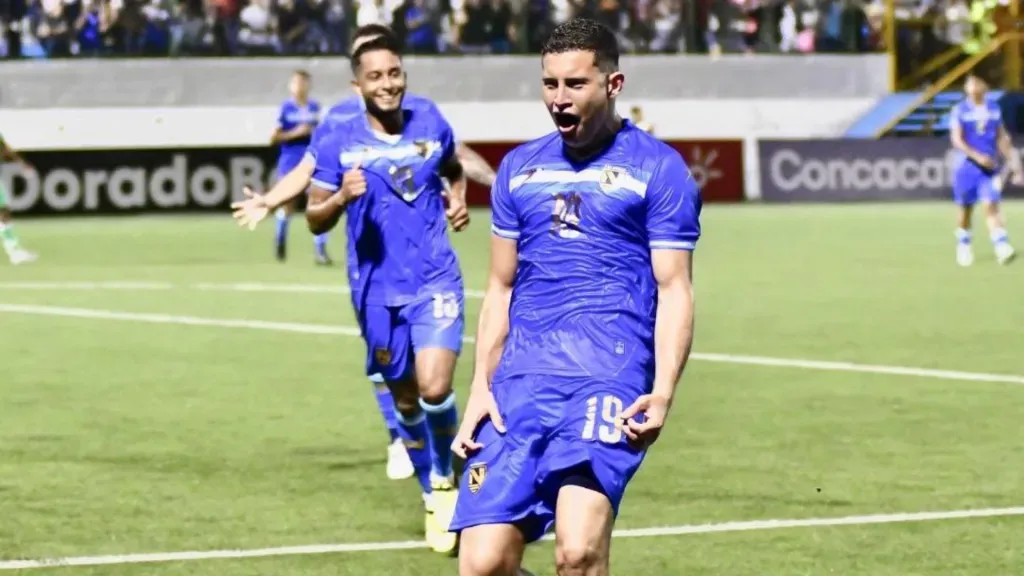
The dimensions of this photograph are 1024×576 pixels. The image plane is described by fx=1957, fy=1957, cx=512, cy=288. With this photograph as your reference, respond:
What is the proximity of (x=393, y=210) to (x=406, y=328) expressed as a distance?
1.88 ft

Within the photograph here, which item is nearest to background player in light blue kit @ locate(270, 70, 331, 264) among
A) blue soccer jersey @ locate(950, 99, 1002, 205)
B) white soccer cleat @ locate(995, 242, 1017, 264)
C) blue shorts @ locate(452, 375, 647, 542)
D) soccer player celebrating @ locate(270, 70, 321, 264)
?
soccer player celebrating @ locate(270, 70, 321, 264)

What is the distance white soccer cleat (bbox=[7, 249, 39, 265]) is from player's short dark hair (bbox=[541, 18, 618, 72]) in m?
20.7

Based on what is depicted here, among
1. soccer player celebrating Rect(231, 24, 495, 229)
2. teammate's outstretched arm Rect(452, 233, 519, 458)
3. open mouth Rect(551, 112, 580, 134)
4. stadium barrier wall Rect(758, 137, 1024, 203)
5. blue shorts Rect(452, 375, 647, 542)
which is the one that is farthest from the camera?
stadium barrier wall Rect(758, 137, 1024, 203)

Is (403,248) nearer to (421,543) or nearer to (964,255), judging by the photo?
(421,543)

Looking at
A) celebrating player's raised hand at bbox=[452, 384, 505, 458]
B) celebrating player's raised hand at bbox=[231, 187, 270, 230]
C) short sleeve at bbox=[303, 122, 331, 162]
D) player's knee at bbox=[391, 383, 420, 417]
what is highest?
short sleeve at bbox=[303, 122, 331, 162]

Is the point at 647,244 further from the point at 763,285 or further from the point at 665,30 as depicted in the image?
the point at 665,30

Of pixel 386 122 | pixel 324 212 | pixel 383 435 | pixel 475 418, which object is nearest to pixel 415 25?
pixel 383 435

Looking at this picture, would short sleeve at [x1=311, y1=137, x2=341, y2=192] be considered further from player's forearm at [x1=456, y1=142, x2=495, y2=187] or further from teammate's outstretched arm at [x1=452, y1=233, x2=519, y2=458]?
teammate's outstretched arm at [x1=452, y1=233, x2=519, y2=458]

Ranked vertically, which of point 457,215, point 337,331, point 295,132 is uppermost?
point 457,215

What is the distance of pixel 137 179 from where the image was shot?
35.7 metres

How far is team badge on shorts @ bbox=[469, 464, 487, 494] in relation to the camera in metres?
5.79

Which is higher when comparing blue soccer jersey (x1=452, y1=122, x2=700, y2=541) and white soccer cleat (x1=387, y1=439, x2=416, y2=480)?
blue soccer jersey (x1=452, y1=122, x2=700, y2=541)

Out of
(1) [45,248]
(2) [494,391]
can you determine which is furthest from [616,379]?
(1) [45,248]

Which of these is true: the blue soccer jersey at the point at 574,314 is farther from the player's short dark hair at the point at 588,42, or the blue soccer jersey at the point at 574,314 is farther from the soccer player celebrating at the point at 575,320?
the player's short dark hair at the point at 588,42
